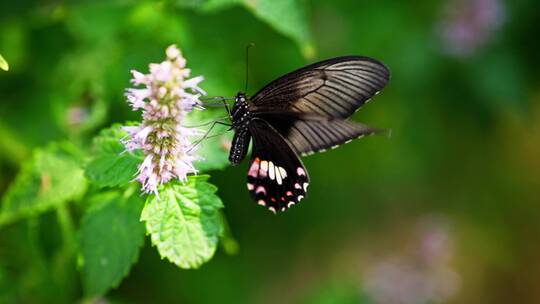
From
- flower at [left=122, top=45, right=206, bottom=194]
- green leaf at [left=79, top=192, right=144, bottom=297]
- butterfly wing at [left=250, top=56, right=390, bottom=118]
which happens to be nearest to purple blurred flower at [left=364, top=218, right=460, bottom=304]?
butterfly wing at [left=250, top=56, right=390, bottom=118]

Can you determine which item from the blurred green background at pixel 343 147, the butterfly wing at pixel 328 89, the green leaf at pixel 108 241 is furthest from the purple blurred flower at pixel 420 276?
the green leaf at pixel 108 241

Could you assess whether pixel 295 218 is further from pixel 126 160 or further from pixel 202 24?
pixel 126 160

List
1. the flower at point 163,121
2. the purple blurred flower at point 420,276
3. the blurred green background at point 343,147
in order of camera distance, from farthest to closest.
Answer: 1. the purple blurred flower at point 420,276
2. the blurred green background at point 343,147
3. the flower at point 163,121

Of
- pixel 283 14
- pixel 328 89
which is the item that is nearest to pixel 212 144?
pixel 328 89

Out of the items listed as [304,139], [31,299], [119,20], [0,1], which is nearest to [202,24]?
[119,20]

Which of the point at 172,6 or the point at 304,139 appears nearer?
the point at 304,139

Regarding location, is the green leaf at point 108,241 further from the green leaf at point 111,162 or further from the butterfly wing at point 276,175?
the butterfly wing at point 276,175

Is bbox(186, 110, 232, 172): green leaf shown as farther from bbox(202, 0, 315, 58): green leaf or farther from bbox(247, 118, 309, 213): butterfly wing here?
bbox(202, 0, 315, 58): green leaf
